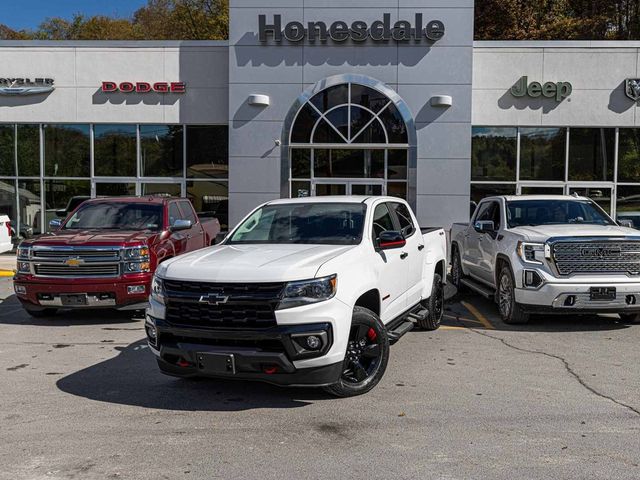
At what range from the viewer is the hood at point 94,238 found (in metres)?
8.89

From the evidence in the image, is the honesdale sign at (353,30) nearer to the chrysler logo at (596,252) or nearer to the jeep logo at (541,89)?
the jeep logo at (541,89)

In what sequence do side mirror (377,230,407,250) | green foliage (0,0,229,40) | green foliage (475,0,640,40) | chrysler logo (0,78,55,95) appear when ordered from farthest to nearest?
green foliage (0,0,229,40)
green foliage (475,0,640,40)
chrysler logo (0,78,55,95)
side mirror (377,230,407,250)

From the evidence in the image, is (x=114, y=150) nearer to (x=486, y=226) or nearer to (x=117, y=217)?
(x=117, y=217)

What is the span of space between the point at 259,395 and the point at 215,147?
14.4m

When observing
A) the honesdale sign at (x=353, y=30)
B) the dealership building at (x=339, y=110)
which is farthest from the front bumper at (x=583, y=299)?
the honesdale sign at (x=353, y=30)

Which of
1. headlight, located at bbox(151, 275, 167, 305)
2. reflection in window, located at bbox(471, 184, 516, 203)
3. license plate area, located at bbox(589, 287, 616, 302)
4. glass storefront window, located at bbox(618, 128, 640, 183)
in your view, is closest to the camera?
headlight, located at bbox(151, 275, 167, 305)

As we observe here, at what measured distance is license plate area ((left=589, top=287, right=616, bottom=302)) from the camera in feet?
26.7

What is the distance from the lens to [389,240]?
20.4 ft

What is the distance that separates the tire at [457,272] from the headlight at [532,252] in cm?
340

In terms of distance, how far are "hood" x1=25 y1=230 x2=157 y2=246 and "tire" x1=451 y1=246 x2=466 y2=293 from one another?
5874 mm

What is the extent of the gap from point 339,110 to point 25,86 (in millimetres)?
9645

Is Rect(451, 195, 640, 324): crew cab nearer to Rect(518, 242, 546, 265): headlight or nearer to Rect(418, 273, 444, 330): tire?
Rect(518, 242, 546, 265): headlight

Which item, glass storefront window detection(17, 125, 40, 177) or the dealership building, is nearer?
the dealership building

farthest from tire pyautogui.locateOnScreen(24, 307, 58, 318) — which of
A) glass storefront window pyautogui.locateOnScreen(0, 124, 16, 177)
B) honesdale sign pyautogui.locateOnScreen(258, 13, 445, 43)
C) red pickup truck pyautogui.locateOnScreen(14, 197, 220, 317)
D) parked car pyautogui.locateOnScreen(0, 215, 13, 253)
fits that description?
glass storefront window pyautogui.locateOnScreen(0, 124, 16, 177)
